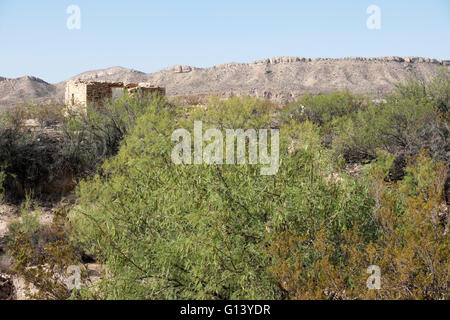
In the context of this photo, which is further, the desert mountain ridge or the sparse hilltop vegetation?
the desert mountain ridge

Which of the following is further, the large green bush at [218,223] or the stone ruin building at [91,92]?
the stone ruin building at [91,92]

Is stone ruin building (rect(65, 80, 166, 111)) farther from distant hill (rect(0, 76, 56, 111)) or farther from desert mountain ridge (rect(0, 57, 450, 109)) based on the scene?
distant hill (rect(0, 76, 56, 111))

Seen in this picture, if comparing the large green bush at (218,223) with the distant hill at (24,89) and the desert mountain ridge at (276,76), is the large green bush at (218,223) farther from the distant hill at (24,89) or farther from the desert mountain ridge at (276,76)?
the distant hill at (24,89)

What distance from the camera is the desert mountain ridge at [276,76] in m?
49.1

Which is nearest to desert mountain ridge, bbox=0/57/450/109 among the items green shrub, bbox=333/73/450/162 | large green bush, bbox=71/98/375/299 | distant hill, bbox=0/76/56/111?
distant hill, bbox=0/76/56/111

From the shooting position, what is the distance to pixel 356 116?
15.8 meters

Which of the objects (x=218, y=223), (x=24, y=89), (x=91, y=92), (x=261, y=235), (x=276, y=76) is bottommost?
(x=261, y=235)

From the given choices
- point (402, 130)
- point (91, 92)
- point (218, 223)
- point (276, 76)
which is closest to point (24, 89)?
point (276, 76)

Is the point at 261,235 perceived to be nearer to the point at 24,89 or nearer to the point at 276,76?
the point at 24,89

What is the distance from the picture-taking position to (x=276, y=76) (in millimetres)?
55594


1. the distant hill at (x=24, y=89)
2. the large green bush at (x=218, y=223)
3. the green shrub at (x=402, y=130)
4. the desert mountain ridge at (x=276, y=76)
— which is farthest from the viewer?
the desert mountain ridge at (x=276, y=76)

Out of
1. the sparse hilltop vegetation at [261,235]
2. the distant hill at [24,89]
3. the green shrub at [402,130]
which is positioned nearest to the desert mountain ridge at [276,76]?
the distant hill at [24,89]

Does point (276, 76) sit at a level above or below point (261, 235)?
above

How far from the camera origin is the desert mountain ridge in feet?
161
